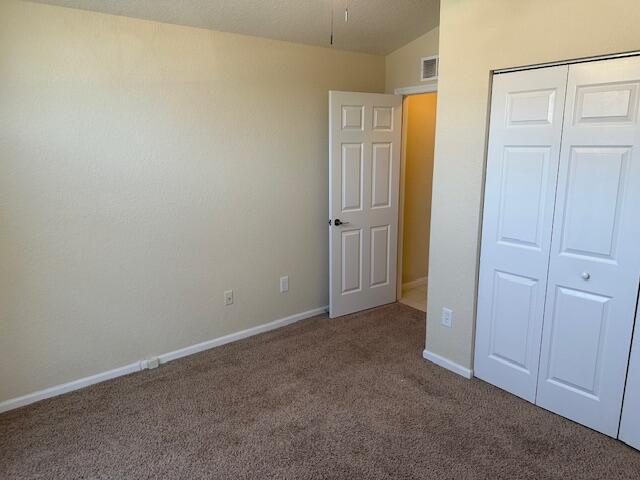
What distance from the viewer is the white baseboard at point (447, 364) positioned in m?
2.95

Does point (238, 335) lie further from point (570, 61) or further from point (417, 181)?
point (570, 61)

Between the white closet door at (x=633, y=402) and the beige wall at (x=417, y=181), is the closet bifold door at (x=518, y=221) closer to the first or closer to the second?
the white closet door at (x=633, y=402)

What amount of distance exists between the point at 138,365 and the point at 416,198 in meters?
3.14

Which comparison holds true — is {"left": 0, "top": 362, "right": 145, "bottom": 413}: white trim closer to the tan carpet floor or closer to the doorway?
the tan carpet floor

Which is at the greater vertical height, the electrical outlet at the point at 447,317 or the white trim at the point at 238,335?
the electrical outlet at the point at 447,317

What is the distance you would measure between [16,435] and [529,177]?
126 inches

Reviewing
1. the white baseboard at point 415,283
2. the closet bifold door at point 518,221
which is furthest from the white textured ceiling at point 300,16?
the white baseboard at point 415,283

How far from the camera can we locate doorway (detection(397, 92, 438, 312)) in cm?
441

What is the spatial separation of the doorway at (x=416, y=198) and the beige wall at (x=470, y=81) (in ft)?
4.05

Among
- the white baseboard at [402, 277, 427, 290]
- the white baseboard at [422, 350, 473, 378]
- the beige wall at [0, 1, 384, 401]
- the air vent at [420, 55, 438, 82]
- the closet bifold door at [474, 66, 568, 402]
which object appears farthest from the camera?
the white baseboard at [402, 277, 427, 290]

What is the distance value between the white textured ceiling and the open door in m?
0.46

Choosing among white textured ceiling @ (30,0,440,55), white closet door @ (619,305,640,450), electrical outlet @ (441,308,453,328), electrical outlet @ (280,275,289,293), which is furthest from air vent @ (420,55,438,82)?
white closet door @ (619,305,640,450)

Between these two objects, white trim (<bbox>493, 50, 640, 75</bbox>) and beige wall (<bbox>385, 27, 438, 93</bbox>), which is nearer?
white trim (<bbox>493, 50, 640, 75</bbox>)

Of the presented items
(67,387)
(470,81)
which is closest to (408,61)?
(470,81)
